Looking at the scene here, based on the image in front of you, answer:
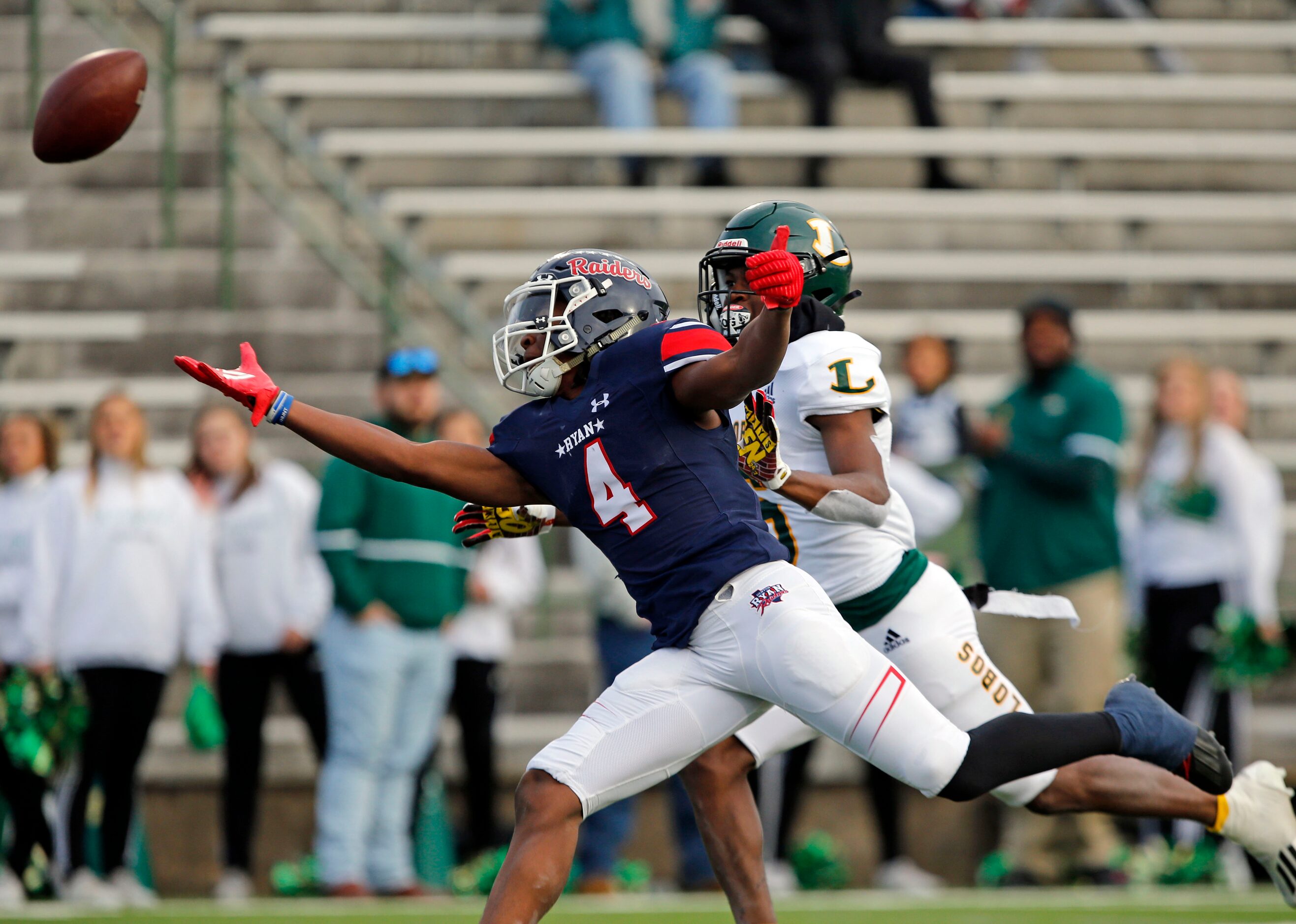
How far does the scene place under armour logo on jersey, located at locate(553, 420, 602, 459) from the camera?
4109 millimetres

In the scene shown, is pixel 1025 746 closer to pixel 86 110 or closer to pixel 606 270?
pixel 606 270

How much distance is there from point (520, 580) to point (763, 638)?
3.66m

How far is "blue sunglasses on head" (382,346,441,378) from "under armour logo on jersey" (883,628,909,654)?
9.93ft

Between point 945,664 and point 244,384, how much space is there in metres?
1.76

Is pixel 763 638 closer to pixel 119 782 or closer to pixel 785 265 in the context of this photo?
pixel 785 265

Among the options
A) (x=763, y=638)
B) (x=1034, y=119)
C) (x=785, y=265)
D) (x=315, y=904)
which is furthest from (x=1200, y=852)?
(x=1034, y=119)

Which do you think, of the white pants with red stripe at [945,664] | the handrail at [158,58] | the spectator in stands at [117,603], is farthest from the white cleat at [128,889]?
the handrail at [158,58]

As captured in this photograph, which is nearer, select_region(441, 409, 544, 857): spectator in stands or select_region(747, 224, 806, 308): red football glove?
select_region(747, 224, 806, 308): red football glove

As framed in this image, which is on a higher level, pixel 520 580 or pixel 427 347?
pixel 427 347

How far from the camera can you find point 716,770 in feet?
14.9

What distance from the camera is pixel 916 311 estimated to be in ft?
34.1

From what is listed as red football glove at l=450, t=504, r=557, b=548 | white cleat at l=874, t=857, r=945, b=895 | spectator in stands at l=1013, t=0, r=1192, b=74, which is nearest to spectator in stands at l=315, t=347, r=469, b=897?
white cleat at l=874, t=857, r=945, b=895

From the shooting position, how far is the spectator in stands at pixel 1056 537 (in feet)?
23.4

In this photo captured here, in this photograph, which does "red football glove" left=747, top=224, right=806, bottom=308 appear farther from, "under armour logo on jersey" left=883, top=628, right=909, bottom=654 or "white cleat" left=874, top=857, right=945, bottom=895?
"white cleat" left=874, top=857, right=945, bottom=895
